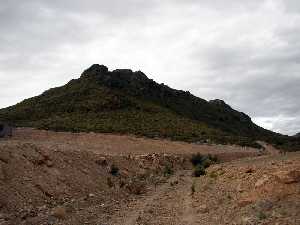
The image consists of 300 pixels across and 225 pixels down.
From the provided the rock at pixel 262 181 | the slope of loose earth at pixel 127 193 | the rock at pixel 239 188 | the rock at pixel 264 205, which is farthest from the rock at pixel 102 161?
the rock at pixel 264 205

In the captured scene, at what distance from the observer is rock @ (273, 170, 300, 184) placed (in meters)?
19.2

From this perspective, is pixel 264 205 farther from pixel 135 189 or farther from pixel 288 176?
pixel 135 189

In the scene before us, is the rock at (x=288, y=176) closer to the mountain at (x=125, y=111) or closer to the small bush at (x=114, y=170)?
the small bush at (x=114, y=170)

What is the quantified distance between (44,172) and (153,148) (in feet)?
98.6

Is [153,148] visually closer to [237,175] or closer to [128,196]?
[128,196]

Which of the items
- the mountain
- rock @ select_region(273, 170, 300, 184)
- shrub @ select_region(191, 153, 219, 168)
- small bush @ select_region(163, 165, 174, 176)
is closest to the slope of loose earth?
rock @ select_region(273, 170, 300, 184)

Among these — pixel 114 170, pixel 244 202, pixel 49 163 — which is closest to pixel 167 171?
pixel 114 170

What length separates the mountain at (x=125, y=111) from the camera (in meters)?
74.4

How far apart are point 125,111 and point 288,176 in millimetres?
66692

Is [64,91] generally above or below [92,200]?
above

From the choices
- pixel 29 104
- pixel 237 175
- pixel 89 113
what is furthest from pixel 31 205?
pixel 29 104

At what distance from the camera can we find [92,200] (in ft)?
88.9

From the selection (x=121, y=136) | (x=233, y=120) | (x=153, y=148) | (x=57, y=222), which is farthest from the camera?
(x=233, y=120)

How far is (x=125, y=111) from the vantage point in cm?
8550
